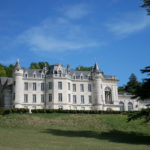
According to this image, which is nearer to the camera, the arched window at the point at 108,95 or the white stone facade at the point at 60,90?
the white stone facade at the point at 60,90

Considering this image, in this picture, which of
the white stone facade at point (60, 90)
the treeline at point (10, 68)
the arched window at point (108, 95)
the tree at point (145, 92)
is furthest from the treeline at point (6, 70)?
the tree at point (145, 92)

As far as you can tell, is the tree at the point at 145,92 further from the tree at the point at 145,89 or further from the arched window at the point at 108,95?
the arched window at the point at 108,95

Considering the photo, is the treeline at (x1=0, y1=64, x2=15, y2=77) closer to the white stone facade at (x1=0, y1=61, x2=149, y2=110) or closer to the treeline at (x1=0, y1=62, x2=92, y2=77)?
the treeline at (x1=0, y1=62, x2=92, y2=77)

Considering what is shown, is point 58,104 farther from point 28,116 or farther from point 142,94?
point 142,94

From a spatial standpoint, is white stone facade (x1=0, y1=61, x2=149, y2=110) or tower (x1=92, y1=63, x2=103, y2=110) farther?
tower (x1=92, y1=63, x2=103, y2=110)

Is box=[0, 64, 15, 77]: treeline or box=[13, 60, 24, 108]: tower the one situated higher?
box=[0, 64, 15, 77]: treeline

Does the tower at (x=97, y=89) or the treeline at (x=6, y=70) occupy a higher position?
the treeline at (x=6, y=70)

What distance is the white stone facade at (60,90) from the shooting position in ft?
199

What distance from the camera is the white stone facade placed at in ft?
199

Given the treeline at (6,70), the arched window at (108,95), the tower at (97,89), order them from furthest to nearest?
the treeline at (6,70)
the arched window at (108,95)
the tower at (97,89)

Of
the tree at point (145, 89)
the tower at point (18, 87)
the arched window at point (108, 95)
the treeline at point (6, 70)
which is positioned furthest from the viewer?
the treeline at point (6, 70)

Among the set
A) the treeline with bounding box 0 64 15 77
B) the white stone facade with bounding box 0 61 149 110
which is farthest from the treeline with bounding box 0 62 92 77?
the white stone facade with bounding box 0 61 149 110

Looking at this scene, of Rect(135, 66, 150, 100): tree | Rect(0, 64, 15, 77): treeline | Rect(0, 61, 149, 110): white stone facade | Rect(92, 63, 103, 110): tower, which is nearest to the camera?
Rect(135, 66, 150, 100): tree

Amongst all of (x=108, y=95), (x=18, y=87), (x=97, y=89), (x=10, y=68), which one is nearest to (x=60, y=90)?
(x=97, y=89)
